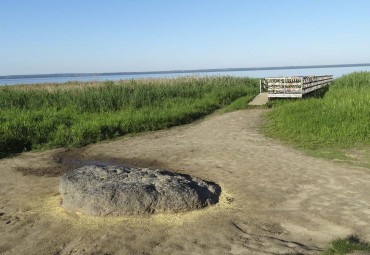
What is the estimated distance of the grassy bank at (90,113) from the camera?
33.7 feet

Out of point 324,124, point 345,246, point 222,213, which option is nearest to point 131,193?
point 222,213

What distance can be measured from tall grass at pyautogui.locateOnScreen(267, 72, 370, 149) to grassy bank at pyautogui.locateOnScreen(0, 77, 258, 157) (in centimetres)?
402

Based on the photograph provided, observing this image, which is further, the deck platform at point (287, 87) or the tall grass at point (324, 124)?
the deck platform at point (287, 87)

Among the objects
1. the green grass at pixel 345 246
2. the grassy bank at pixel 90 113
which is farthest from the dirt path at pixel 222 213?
the grassy bank at pixel 90 113

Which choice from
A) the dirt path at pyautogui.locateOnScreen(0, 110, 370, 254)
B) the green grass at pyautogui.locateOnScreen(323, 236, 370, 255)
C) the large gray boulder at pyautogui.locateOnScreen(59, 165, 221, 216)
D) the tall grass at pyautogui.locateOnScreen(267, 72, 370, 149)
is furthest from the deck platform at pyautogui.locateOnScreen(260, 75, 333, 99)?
the green grass at pyautogui.locateOnScreen(323, 236, 370, 255)

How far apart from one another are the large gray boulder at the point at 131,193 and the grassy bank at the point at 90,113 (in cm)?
478

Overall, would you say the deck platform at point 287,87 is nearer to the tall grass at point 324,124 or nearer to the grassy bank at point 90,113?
the grassy bank at point 90,113

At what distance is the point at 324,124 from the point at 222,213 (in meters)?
6.60

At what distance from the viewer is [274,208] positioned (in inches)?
192

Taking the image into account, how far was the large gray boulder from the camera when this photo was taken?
4.71 meters

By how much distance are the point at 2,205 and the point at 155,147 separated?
4.62 metres

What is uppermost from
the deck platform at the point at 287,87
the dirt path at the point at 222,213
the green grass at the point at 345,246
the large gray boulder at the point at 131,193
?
the deck platform at the point at 287,87

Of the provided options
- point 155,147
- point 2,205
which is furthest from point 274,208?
point 155,147

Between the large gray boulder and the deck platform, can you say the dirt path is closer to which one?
the large gray boulder
